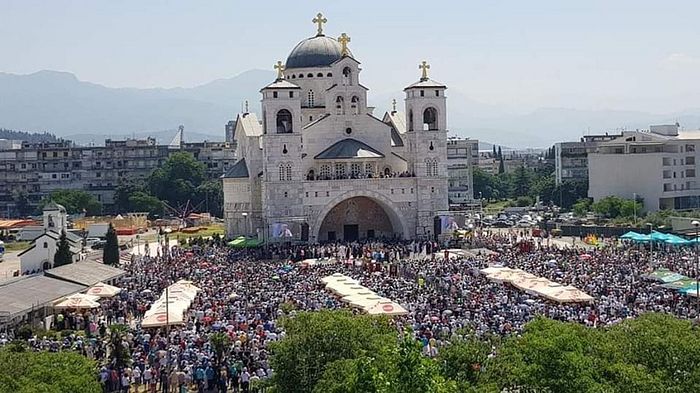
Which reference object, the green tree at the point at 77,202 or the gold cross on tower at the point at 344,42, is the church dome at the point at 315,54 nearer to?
the gold cross on tower at the point at 344,42

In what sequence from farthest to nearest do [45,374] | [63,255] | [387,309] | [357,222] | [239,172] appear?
[239,172] → [357,222] → [63,255] → [387,309] → [45,374]

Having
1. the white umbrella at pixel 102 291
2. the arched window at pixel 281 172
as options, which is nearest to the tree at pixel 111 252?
the arched window at pixel 281 172

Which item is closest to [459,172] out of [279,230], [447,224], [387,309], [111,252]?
[447,224]

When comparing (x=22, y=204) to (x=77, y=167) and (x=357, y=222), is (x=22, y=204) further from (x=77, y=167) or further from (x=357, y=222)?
(x=357, y=222)

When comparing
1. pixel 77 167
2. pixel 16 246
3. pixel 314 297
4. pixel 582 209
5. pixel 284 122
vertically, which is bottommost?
pixel 314 297

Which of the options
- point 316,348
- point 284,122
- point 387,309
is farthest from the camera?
point 284,122

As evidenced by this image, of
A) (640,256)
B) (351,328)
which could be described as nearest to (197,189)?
(640,256)

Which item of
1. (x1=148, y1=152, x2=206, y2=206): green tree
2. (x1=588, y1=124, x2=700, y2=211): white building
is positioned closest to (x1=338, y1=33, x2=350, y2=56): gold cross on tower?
(x1=588, y1=124, x2=700, y2=211): white building
